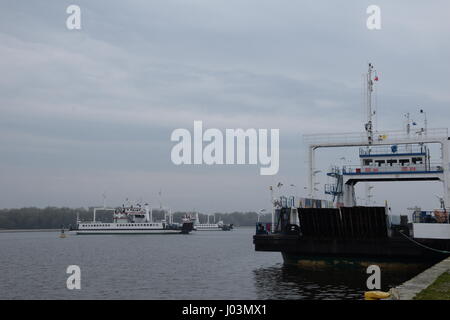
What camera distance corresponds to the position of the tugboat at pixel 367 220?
3145 cm

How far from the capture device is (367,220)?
104 ft

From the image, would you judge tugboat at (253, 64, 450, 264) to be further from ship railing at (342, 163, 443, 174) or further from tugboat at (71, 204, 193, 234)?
tugboat at (71, 204, 193, 234)

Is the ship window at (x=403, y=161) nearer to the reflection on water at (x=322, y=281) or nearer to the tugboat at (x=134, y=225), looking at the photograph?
the reflection on water at (x=322, y=281)

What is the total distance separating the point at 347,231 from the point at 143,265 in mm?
22515

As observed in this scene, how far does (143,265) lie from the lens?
46906 mm

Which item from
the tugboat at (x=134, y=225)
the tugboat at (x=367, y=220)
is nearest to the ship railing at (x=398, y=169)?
the tugboat at (x=367, y=220)

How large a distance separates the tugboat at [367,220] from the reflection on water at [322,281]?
76cm

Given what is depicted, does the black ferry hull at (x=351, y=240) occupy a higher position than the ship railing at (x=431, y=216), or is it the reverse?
the ship railing at (x=431, y=216)

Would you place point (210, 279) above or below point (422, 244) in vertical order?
below

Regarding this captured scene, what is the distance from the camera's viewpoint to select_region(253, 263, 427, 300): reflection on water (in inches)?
1017

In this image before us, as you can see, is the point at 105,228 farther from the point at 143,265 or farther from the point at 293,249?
the point at 293,249

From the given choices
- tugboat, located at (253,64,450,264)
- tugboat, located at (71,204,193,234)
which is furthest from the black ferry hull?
tugboat, located at (71,204,193,234)
